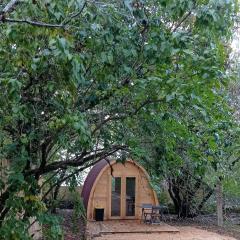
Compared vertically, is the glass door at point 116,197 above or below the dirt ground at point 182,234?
above

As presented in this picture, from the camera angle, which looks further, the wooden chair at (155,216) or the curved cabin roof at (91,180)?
the curved cabin roof at (91,180)

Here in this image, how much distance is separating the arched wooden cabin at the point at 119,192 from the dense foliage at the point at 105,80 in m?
8.83

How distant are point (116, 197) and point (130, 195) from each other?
474 millimetres

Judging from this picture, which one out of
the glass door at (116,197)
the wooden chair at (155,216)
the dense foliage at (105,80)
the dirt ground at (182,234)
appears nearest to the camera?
the dense foliage at (105,80)

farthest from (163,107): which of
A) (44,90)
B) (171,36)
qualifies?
(44,90)

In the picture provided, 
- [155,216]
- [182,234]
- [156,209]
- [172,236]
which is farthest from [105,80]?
[156,209]

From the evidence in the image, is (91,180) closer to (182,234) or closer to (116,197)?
(116,197)

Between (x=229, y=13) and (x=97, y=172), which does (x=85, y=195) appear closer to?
(x=97, y=172)

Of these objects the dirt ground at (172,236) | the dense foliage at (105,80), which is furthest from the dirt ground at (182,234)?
the dense foliage at (105,80)

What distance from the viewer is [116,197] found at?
14.0m

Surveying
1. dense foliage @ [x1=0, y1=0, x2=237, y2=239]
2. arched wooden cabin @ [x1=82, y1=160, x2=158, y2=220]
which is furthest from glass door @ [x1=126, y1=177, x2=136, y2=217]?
dense foliage @ [x1=0, y1=0, x2=237, y2=239]

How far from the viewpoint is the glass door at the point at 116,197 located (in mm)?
13930

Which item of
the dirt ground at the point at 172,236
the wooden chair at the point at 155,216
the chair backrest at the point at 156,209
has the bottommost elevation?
the dirt ground at the point at 172,236

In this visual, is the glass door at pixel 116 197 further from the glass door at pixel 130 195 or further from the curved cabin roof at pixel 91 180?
the curved cabin roof at pixel 91 180
